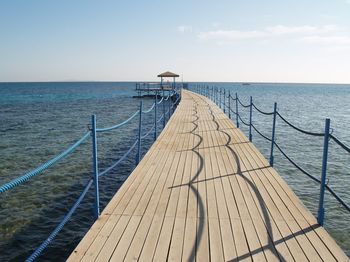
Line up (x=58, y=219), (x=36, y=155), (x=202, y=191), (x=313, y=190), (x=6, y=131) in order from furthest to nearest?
(x=6, y=131) < (x=36, y=155) < (x=313, y=190) < (x=58, y=219) < (x=202, y=191)

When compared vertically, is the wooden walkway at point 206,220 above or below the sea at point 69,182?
above

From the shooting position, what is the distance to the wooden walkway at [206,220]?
339 cm

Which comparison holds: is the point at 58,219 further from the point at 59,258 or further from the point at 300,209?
the point at 300,209

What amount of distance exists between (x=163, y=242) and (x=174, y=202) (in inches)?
46.1

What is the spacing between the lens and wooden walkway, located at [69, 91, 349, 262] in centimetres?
339

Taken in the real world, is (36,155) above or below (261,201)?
below

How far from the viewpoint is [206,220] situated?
4137 millimetres

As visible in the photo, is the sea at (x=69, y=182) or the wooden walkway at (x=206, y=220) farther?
the sea at (x=69, y=182)

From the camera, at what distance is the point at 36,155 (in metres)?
13.8

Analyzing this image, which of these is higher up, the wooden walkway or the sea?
the wooden walkway

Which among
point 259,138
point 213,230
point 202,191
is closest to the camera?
point 213,230

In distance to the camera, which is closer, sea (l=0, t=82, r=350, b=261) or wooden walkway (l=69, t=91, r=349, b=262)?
wooden walkway (l=69, t=91, r=349, b=262)

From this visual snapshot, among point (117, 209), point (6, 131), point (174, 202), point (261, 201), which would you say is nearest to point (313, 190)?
point (261, 201)

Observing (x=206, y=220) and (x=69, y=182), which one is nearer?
(x=206, y=220)
